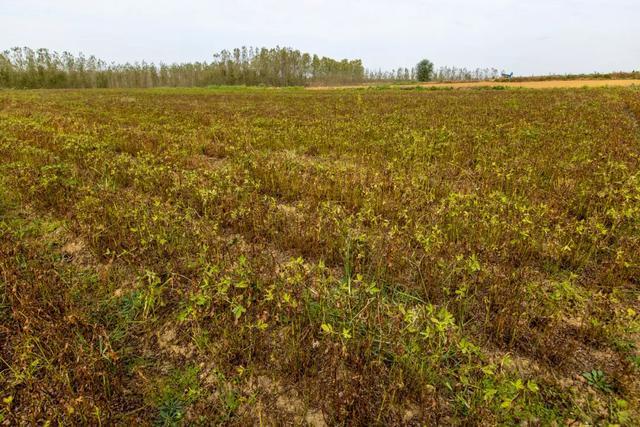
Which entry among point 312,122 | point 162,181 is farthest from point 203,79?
point 162,181

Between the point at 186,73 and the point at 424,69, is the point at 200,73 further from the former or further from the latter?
the point at 424,69

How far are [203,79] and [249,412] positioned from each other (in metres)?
103

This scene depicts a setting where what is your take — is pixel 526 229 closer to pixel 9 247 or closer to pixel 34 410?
pixel 34 410

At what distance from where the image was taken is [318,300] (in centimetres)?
299

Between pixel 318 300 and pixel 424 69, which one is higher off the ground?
pixel 424 69

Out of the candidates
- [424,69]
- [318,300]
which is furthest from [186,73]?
Answer: [318,300]

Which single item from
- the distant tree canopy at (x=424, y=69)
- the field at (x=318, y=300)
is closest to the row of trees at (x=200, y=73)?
the distant tree canopy at (x=424, y=69)

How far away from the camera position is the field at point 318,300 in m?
2.15

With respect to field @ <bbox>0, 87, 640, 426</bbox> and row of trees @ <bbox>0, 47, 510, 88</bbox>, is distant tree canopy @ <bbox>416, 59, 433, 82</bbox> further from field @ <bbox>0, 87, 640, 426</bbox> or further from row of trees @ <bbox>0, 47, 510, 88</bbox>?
field @ <bbox>0, 87, 640, 426</bbox>

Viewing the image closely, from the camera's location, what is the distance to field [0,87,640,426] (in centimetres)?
215

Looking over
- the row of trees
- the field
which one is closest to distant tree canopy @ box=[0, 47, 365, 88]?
the row of trees

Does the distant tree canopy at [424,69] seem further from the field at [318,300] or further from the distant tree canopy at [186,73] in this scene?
the field at [318,300]

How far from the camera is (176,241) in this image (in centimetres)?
386

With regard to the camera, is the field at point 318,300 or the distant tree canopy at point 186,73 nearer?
the field at point 318,300
